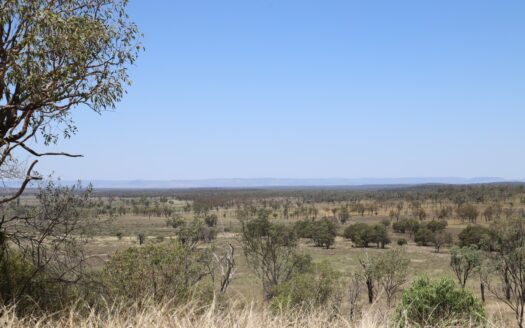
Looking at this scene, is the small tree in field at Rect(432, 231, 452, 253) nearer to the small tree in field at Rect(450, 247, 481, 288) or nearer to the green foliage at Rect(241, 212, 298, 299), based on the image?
the small tree in field at Rect(450, 247, 481, 288)

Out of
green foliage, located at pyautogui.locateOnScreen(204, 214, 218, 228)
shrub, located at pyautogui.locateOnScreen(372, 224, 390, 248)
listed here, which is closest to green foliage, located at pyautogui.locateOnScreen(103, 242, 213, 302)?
green foliage, located at pyautogui.locateOnScreen(204, 214, 218, 228)

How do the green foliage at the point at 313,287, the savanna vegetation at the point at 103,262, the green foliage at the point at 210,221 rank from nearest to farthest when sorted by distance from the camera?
the savanna vegetation at the point at 103,262
the green foliage at the point at 313,287
the green foliage at the point at 210,221

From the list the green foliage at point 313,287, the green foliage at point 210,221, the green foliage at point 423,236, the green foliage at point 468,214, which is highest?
the green foliage at point 313,287

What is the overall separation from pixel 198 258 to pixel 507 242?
19.7 m

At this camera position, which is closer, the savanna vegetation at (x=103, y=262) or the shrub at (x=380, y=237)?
the savanna vegetation at (x=103, y=262)

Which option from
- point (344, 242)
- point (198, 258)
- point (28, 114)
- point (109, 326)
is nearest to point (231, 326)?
point (109, 326)

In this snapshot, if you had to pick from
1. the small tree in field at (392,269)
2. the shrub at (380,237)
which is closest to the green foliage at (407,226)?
the shrub at (380,237)

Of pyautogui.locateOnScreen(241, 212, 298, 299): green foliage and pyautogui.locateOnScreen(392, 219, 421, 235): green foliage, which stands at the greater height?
pyautogui.locateOnScreen(241, 212, 298, 299): green foliage

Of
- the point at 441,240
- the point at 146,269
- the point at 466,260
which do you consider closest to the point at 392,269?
the point at 466,260

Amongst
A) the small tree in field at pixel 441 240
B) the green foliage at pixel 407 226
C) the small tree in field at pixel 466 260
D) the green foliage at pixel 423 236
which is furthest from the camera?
the green foliage at pixel 407 226

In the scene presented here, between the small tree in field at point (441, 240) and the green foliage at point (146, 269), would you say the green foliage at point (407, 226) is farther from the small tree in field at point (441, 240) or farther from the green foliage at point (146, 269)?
the green foliage at point (146, 269)

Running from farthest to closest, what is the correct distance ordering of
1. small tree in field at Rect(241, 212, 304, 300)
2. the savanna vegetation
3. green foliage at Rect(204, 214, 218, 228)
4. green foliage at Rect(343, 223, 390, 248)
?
green foliage at Rect(343, 223, 390, 248)
green foliage at Rect(204, 214, 218, 228)
small tree in field at Rect(241, 212, 304, 300)
the savanna vegetation

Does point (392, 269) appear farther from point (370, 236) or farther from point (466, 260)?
point (370, 236)

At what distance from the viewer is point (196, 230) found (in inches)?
1449
